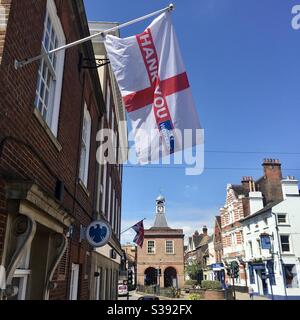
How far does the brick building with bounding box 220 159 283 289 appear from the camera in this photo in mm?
43844

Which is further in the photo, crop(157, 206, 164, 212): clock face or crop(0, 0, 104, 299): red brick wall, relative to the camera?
crop(157, 206, 164, 212): clock face

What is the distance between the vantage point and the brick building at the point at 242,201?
43.8m

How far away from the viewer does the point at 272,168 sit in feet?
147

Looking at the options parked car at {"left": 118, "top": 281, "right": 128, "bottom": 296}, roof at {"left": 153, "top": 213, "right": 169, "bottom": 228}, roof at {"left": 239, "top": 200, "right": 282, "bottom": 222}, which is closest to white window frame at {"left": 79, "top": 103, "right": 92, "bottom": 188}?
roof at {"left": 239, "top": 200, "right": 282, "bottom": 222}

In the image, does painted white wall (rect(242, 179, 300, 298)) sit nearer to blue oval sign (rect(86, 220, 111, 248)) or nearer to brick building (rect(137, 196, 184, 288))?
brick building (rect(137, 196, 184, 288))

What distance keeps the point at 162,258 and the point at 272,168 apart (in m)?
25.1

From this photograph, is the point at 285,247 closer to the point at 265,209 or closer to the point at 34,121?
the point at 265,209

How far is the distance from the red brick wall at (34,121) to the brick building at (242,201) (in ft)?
126

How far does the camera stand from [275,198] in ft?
143

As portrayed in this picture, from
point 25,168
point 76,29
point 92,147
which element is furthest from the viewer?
point 92,147

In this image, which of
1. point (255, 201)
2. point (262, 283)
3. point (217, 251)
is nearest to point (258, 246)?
point (262, 283)
